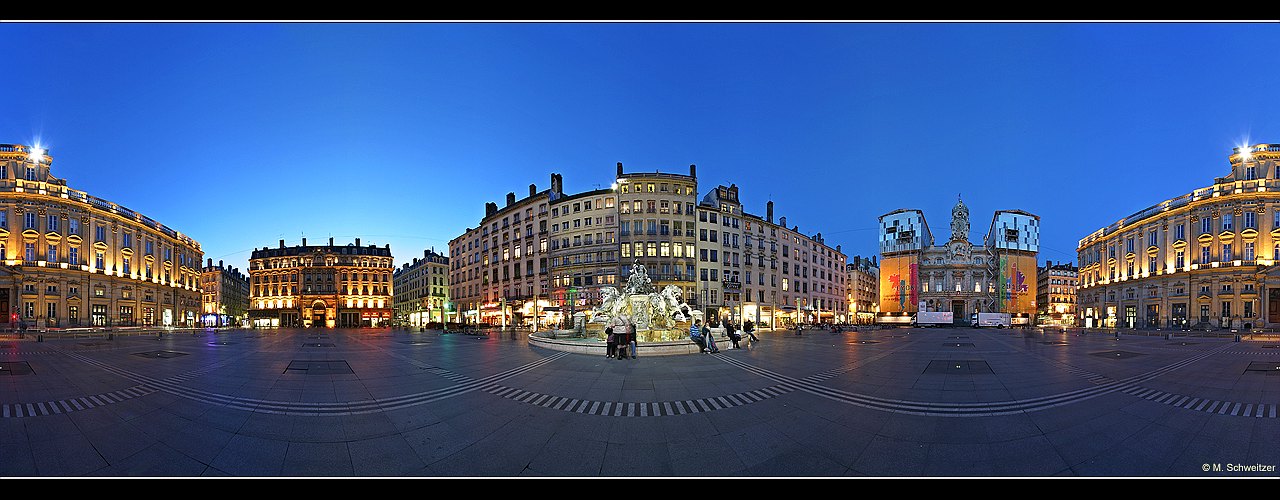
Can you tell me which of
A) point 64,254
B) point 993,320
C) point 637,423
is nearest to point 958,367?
point 637,423

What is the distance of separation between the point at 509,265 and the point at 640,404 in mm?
59287

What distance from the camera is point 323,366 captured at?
15.1m

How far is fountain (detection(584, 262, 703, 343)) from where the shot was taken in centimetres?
2523

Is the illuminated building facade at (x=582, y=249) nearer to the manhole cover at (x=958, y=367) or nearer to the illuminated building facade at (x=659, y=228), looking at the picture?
the illuminated building facade at (x=659, y=228)

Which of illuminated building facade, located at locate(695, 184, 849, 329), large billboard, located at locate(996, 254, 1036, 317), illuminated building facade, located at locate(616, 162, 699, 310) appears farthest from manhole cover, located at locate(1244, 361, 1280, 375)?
large billboard, located at locate(996, 254, 1036, 317)

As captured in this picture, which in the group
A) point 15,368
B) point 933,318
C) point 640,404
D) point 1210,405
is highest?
point 640,404

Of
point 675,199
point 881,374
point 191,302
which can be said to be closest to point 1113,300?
point 675,199

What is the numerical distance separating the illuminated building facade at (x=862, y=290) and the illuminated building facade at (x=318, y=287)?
8840 centimetres

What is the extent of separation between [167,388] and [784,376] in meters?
13.2

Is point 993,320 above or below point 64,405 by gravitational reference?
below

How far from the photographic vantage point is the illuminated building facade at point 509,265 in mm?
61188

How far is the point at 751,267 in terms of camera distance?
63.5 m

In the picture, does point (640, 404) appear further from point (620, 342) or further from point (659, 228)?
point (659, 228)

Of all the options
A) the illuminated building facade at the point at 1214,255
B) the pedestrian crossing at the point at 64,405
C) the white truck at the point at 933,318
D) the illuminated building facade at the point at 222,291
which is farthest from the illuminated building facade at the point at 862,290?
the illuminated building facade at the point at 222,291
